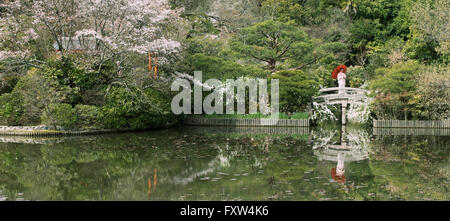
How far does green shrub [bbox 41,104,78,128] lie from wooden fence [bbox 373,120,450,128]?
567 inches

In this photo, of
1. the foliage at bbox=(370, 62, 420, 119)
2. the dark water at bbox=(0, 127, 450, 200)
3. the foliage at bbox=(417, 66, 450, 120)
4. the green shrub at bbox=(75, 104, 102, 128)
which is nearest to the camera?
the dark water at bbox=(0, 127, 450, 200)

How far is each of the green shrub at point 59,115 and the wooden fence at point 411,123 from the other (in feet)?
47.2

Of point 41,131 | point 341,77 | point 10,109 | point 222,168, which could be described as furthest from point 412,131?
point 10,109

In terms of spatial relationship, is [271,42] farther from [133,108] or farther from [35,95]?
[35,95]

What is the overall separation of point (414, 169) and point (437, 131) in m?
11.3

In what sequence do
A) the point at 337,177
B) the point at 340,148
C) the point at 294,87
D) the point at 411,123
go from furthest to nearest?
the point at 294,87 < the point at 411,123 < the point at 340,148 < the point at 337,177

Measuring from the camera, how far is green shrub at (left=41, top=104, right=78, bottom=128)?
1892cm

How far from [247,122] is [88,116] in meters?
8.43

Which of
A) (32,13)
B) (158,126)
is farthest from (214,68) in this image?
(32,13)

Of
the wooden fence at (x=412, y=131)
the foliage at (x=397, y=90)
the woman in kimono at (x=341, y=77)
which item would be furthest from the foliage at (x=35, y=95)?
the foliage at (x=397, y=90)

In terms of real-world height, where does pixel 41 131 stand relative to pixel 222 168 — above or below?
above

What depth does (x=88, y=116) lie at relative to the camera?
770 inches

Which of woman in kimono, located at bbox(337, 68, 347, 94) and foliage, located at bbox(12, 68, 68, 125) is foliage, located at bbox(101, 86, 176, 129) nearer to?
foliage, located at bbox(12, 68, 68, 125)

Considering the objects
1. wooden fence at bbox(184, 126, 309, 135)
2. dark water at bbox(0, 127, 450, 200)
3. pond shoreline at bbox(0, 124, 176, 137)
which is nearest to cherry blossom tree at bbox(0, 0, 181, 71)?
pond shoreline at bbox(0, 124, 176, 137)
